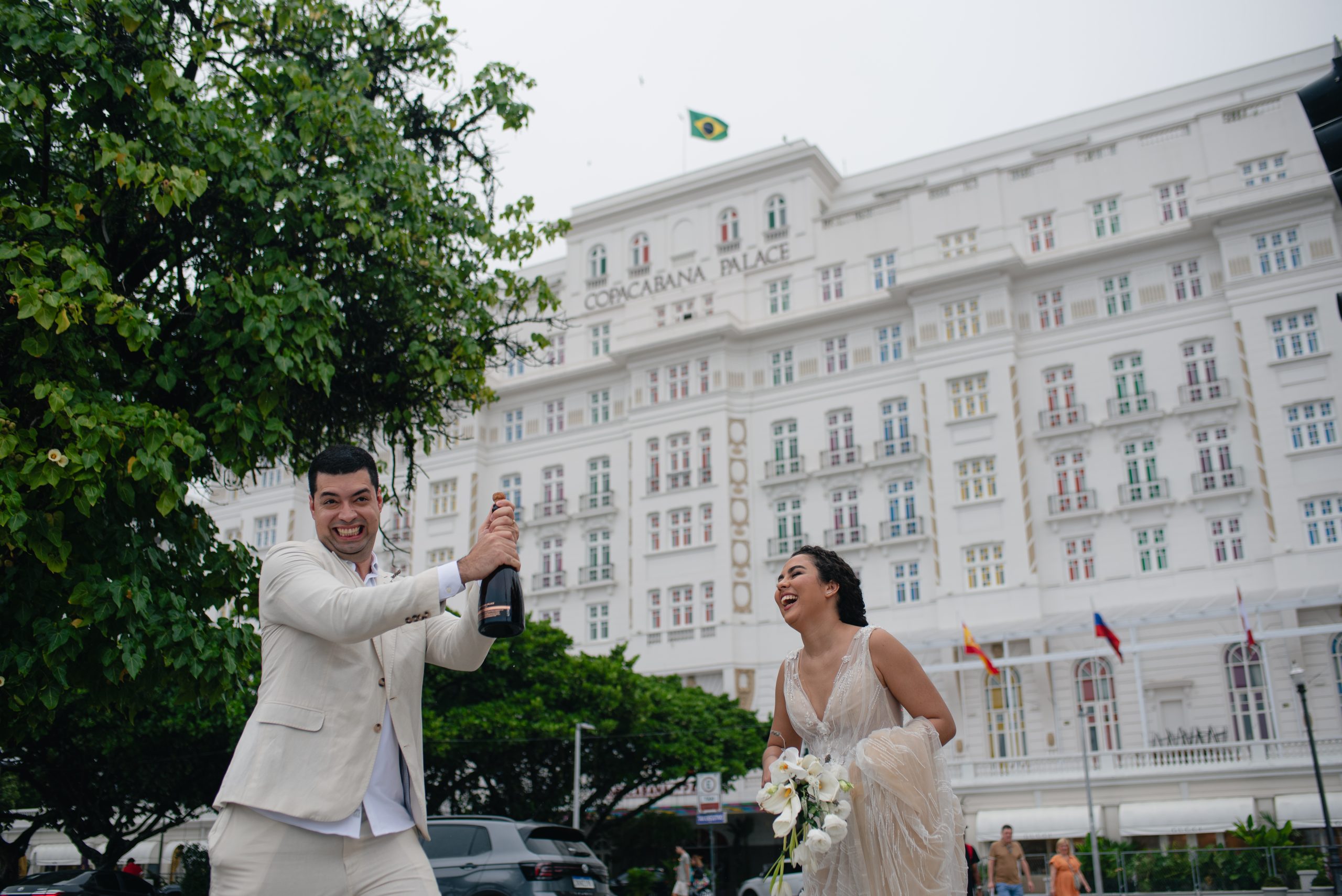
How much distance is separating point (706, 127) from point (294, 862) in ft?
153

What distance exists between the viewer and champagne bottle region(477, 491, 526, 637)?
3385 mm

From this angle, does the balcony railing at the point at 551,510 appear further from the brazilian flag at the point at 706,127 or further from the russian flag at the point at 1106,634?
the russian flag at the point at 1106,634

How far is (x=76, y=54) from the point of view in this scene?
7.92 metres

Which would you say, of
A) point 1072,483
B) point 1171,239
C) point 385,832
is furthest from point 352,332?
point 1171,239

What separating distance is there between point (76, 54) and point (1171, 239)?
35235mm

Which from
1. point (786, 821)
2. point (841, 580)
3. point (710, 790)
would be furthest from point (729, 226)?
point (786, 821)

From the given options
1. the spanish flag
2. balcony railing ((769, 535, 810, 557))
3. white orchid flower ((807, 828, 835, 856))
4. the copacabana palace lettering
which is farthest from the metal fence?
the copacabana palace lettering

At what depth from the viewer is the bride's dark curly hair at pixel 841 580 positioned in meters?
4.69

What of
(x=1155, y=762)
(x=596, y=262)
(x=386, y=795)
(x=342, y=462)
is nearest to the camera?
(x=386, y=795)

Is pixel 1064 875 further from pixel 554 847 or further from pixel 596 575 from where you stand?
pixel 596 575

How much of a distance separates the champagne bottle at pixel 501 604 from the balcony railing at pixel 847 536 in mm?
35948

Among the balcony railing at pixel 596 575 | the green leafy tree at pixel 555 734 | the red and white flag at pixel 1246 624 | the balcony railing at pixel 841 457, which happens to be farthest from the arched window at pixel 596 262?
the red and white flag at pixel 1246 624

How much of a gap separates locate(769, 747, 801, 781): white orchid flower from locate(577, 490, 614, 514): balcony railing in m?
39.7

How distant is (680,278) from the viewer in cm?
4559
